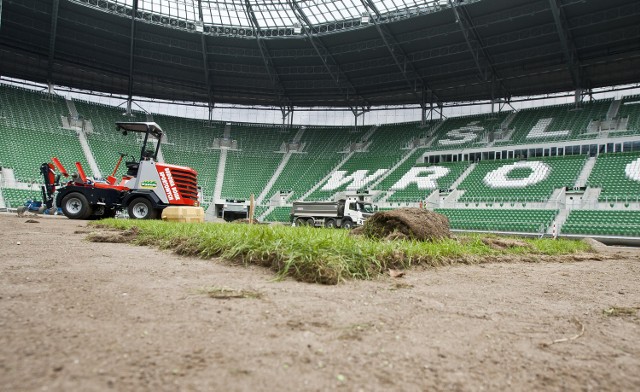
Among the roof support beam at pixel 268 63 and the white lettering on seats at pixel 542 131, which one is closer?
the white lettering on seats at pixel 542 131

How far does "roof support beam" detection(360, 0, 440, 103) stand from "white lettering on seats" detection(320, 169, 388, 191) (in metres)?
9.20

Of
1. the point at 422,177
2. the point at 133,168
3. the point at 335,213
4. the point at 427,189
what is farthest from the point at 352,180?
the point at 133,168

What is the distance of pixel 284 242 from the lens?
15.7 ft

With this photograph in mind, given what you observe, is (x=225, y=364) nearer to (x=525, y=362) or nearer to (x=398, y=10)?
(x=525, y=362)

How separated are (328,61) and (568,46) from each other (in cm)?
1930

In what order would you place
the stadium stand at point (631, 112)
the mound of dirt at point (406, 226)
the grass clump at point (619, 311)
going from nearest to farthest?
the grass clump at point (619, 311) < the mound of dirt at point (406, 226) < the stadium stand at point (631, 112)

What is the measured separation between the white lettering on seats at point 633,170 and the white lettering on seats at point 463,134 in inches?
465

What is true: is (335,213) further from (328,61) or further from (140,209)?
(328,61)

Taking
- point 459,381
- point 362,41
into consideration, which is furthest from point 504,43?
point 459,381

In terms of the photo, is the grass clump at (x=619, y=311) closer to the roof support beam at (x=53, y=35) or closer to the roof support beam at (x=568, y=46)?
the roof support beam at (x=568, y=46)

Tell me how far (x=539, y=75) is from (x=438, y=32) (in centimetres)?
1114

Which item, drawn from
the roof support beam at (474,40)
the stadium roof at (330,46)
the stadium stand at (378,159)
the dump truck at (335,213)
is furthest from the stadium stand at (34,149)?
the roof support beam at (474,40)

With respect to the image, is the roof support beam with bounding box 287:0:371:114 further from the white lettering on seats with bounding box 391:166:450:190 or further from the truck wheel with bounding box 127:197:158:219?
the truck wheel with bounding box 127:197:158:219

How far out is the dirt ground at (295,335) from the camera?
1668 mm
